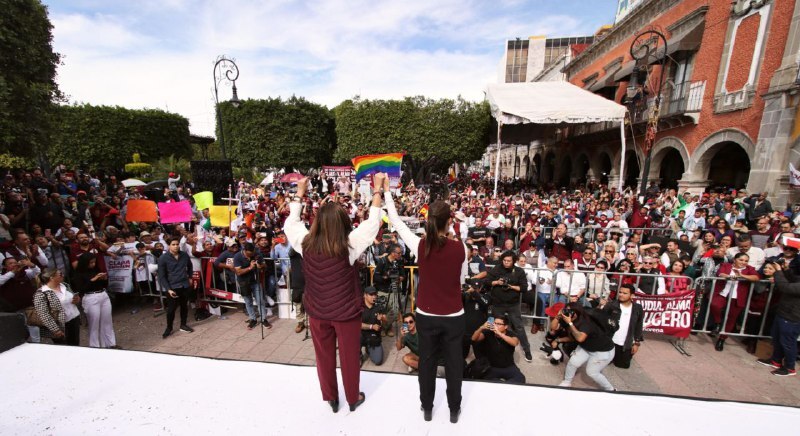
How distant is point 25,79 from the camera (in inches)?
301

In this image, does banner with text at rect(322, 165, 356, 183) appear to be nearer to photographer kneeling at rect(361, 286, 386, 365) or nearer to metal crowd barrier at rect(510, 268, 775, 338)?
photographer kneeling at rect(361, 286, 386, 365)

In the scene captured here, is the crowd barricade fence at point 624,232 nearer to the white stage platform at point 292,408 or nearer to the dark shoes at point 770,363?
the dark shoes at point 770,363

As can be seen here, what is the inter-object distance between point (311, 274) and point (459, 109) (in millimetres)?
20715

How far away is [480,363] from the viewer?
12.3 feet

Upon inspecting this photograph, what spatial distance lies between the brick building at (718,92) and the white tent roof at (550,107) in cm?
135

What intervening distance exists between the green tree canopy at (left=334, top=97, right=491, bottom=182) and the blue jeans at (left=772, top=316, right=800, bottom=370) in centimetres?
1792

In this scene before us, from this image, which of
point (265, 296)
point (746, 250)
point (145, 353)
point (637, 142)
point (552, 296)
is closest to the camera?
point (145, 353)

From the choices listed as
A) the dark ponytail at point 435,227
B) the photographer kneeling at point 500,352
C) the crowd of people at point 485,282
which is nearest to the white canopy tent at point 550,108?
the crowd of people at point 485,282

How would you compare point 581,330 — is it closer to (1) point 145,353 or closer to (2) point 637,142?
(1) point 145,353

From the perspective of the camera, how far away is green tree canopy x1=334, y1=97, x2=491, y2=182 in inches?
822

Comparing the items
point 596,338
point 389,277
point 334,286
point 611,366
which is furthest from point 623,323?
point 334,286

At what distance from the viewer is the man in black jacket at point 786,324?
4191 mm

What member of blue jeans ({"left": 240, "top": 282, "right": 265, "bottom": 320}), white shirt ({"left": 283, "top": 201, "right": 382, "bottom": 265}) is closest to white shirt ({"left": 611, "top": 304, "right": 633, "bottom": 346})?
white shirt ({"left": 283, "top": 201, "right": 382, "bottom": 265})

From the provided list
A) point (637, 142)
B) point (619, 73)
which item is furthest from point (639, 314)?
point (619, 73)
